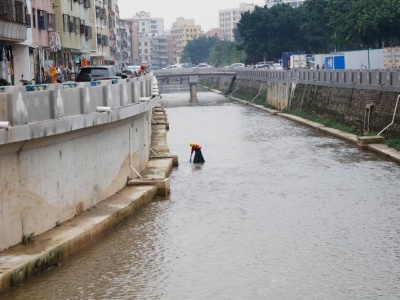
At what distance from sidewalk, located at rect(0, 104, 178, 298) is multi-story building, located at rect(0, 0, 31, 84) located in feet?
33.4

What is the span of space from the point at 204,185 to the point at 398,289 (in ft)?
44.3

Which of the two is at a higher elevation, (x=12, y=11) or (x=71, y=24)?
(x=71, y=24)

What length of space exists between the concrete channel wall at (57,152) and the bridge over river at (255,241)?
119 centimetres

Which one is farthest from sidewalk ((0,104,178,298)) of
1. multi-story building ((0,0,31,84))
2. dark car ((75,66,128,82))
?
multi-story building ((0,0,31,84))

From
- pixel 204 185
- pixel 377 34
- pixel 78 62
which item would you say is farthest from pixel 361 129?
pixel 377 34

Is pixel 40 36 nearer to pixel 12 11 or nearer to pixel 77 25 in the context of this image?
pixel 12 11

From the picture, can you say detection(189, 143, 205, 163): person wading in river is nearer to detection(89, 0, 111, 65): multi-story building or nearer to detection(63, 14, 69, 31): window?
detection(63, 14, 69, 31): window

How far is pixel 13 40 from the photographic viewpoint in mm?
39688

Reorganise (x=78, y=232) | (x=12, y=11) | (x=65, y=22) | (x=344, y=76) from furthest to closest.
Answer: (x=65, y=22) < (x=344, y=76) < (x=12, y=11) < (x=78, y=232)

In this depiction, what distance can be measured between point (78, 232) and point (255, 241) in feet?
14.5

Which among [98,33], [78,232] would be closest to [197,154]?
[78,232]

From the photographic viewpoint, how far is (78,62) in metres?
71.3

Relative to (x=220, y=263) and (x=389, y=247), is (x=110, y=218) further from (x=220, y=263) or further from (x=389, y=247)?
(x=389, y=247)

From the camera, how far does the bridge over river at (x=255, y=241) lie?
51.5ft
